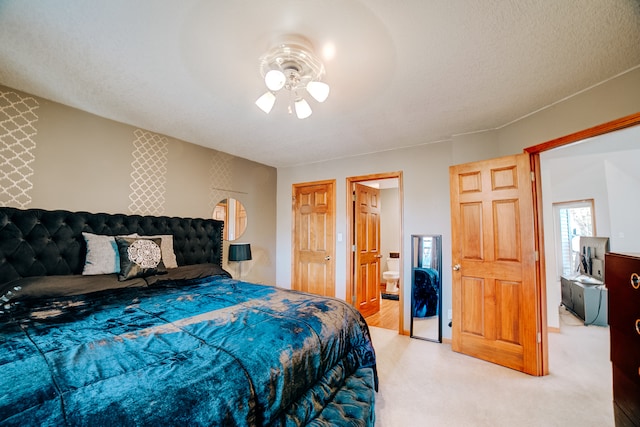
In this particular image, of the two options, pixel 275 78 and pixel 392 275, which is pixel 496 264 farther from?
pixel 392 275

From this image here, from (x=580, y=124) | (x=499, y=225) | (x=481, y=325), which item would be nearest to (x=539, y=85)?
(x=580, y=124)

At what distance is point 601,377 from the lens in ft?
7.43

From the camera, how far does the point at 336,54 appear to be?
170 centimetres

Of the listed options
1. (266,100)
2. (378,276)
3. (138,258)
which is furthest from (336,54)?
(378,276)

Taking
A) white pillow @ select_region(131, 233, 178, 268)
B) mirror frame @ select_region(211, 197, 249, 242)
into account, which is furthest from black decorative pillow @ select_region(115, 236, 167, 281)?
mirror frame @ select_region(211, 197, 249, 242)

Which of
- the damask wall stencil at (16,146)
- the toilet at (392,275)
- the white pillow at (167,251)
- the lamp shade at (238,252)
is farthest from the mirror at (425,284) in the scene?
the damask wall stencil at (16,146)

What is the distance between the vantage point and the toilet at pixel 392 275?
5324 millimetres

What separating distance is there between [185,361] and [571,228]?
7.17 meters

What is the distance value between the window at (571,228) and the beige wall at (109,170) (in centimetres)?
616

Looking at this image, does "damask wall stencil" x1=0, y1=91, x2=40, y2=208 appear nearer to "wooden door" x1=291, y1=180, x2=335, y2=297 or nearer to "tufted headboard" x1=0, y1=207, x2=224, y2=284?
"tufted headboard" x1=0, y1=207, x2=224, y2=284

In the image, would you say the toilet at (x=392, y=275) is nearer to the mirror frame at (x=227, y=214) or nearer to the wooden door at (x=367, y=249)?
the wooden door at (x=367, y=249)

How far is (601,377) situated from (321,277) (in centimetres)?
312

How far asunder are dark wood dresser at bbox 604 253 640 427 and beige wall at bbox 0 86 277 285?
371 centimetres

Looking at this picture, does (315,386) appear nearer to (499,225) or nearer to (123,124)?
(499,225)
